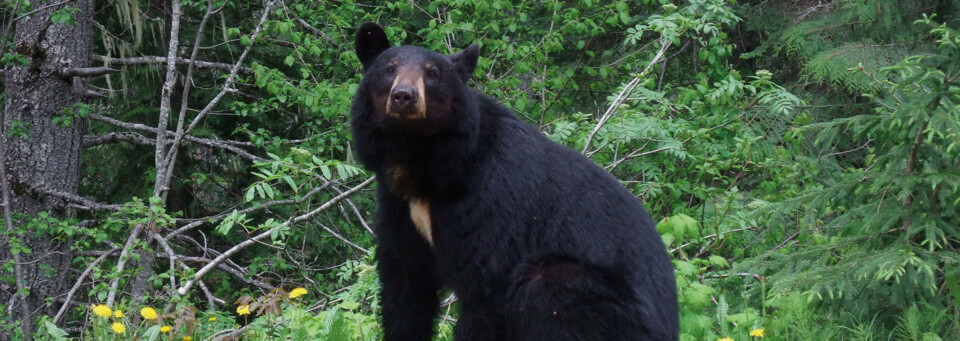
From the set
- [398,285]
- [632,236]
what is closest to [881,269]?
[632,236]

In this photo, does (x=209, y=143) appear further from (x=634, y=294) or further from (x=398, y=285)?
(x=634, y=294)

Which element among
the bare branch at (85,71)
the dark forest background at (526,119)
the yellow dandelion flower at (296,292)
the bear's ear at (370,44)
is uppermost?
the bear's ear at (370,44)

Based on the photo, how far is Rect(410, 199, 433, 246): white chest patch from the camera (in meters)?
3.88

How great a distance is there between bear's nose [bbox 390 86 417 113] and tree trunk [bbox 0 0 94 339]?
4.74 metres

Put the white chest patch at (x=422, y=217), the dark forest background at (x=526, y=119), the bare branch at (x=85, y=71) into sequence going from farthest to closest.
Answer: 1. the bare branch at (x=85, y=71)
2. the dark forest background at (x=526, y=119)
3. the white chest patch at (x=422, y=217)

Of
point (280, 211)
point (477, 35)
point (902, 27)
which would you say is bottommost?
point (280, 211)

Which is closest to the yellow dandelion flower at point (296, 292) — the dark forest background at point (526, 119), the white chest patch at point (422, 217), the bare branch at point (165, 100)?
the dark forest background at point (526, 119)

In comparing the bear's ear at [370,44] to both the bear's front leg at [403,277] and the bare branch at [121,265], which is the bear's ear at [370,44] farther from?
the bare branch at [121,265]

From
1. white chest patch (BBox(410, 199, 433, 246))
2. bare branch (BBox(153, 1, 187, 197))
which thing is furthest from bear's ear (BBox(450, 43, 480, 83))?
bare branch (BBox(153, 1, 187, 197))

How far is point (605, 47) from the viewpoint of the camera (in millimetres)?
11250

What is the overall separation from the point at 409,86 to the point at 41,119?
16.6 ft

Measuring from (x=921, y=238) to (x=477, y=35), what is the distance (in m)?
4.58

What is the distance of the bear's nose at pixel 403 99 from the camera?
3.74m

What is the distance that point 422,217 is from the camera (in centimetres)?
391
